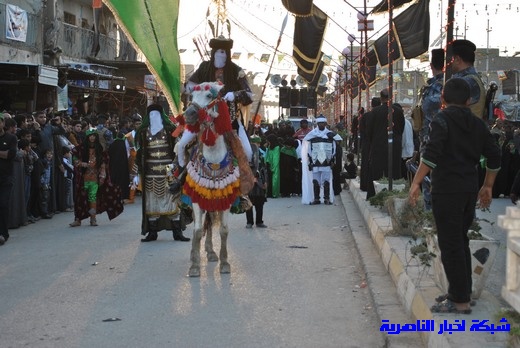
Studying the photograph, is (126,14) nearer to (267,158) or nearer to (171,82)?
(171,82)

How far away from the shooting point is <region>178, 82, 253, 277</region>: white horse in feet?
30.9

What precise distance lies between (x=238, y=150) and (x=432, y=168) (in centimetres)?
406

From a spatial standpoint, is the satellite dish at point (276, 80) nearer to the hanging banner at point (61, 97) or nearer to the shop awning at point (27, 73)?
the hanging banner at point (61, 97)

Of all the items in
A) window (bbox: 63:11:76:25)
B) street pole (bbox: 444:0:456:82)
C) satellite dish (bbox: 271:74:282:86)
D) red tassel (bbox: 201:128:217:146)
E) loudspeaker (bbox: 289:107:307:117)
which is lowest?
red tassel (bbox: 201:128:217:146)

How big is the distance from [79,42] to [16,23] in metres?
8.03

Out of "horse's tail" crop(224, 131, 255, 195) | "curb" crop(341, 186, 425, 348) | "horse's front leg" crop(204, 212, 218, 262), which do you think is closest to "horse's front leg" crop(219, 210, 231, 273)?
"horse's tail" crop(224, 131, 255, 195)

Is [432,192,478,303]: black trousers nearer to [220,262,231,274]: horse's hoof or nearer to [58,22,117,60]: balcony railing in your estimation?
[220,262,231,274]: horse's hoof

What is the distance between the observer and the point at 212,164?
955 cm

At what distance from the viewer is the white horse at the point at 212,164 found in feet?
30.9

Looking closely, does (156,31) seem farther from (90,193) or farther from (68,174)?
(68,174)

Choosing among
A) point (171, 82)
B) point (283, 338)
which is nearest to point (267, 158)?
point (171, 82)

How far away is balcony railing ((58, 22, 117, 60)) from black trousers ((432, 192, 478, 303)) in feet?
94.7

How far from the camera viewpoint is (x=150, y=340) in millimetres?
6555

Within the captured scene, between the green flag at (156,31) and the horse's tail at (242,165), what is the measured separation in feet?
3.72
